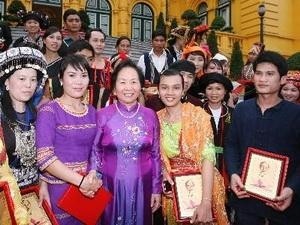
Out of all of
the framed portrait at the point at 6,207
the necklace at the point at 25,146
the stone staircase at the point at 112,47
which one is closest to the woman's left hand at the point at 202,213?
the necklace at the point at 25,146

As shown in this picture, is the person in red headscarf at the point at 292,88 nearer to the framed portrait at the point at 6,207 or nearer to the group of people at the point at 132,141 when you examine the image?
the group of people at the point at 132,141

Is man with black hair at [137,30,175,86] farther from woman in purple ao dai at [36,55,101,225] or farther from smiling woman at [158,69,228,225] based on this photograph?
woman in purple ao dai at [36,55,101,225]

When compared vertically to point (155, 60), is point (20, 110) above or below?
below

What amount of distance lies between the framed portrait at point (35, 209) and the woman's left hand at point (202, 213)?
1252 millimetres

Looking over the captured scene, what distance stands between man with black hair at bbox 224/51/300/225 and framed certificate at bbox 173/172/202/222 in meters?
0.33

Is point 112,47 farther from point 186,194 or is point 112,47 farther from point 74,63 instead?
point 186,194

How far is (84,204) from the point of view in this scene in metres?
3.67

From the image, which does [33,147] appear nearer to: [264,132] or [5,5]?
[264,132]

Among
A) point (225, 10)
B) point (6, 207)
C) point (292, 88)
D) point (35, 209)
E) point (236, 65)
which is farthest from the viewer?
point (225, 10)

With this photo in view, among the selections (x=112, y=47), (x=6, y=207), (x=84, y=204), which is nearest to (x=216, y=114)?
(x=84, y=204)

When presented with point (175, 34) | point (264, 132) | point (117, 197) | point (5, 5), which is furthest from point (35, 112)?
point (5, 5)

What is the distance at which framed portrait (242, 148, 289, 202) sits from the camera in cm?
348

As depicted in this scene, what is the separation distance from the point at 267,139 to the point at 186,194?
2.93ft

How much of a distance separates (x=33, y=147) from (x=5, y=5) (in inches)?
957
